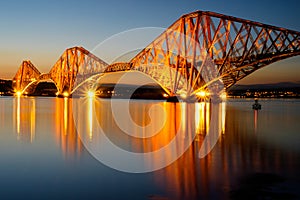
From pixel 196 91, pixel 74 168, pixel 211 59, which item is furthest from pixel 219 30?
pixel 74 168

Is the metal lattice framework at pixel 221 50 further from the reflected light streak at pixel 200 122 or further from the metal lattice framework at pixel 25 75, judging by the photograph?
the metal lattice framework at pixel 25 75

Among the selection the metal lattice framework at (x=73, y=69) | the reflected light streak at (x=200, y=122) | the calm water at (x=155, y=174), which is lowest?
the calm water at (x=155, y=174)

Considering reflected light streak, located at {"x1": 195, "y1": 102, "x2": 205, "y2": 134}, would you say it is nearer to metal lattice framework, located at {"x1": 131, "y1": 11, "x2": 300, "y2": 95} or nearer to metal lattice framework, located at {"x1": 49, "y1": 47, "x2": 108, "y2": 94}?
metal lattice framework, located at {"x1": 131, "y1": 11, "x2": 300, "y2": 95}

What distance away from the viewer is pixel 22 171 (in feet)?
31.6

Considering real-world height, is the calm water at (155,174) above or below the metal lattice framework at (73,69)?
below

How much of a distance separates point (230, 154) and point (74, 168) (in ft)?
16.8

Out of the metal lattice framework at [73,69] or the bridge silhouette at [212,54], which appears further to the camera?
the metal lattice framework at [73,69]

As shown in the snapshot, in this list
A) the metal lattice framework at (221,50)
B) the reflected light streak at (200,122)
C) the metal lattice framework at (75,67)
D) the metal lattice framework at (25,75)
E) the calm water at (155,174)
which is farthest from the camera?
the metal lattice framework at (25,75)

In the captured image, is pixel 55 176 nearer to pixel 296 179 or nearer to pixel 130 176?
pixel 130 176

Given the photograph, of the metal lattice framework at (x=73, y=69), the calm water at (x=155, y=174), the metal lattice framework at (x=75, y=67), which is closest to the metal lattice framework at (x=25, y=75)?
the metal lattice framework at (x=73, y=69)

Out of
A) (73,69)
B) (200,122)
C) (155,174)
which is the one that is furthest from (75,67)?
(155,174)

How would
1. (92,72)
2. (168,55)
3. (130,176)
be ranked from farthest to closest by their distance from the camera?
(92,72) → (168,55) → (130,176)

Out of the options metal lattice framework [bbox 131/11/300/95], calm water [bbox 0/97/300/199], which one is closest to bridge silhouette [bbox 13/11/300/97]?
metal lattice framework [bbox 131/11/300/95]

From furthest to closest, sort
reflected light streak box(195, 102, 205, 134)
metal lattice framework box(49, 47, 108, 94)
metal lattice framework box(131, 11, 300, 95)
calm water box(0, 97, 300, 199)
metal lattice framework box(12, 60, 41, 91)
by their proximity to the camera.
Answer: metal lattice framework box(12, 60, 41, 91)
metal lattice framework box(49, 47, 108, 94)
metal lattice framework box(131, 11, 300, 95)
reflected light streak box(195, 102, 205, 134)
calm water box(0, 97, 300, 199)
